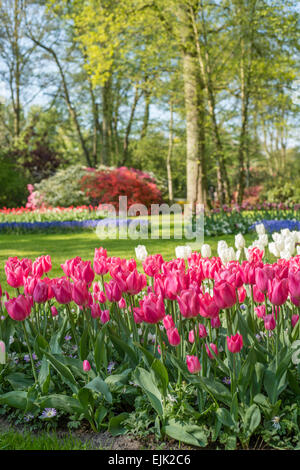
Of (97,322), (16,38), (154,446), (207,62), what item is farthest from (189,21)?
(16,38)

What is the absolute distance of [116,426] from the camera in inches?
76.2

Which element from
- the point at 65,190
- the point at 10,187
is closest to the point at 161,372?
the point at 65,190

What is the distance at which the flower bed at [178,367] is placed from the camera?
179 cm

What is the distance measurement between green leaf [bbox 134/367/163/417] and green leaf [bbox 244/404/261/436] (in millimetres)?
356

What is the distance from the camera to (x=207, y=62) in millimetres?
10562

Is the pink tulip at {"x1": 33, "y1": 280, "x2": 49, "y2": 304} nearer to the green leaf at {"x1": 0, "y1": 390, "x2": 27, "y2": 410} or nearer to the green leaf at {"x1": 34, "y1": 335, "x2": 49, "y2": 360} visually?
the green leaf at {"x1": 34, "y1": 335, "x2": 49, "y2": 360}

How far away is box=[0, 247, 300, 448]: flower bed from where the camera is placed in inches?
70.3

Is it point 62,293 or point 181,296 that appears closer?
point 181,296

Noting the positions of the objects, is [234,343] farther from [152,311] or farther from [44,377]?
[44,377]

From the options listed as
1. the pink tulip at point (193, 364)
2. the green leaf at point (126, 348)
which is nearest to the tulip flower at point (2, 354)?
the green leaf at point (126, 348)

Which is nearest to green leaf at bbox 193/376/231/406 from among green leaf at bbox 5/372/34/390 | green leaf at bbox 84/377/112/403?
green leaf at bbox 84/377/112/403

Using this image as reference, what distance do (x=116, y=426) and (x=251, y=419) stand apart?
591mm

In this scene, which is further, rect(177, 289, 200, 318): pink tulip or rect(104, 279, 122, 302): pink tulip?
rect(104, 279, 122, 302): pink tulip

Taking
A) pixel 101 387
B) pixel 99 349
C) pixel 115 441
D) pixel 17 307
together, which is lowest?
pixel 115 441
